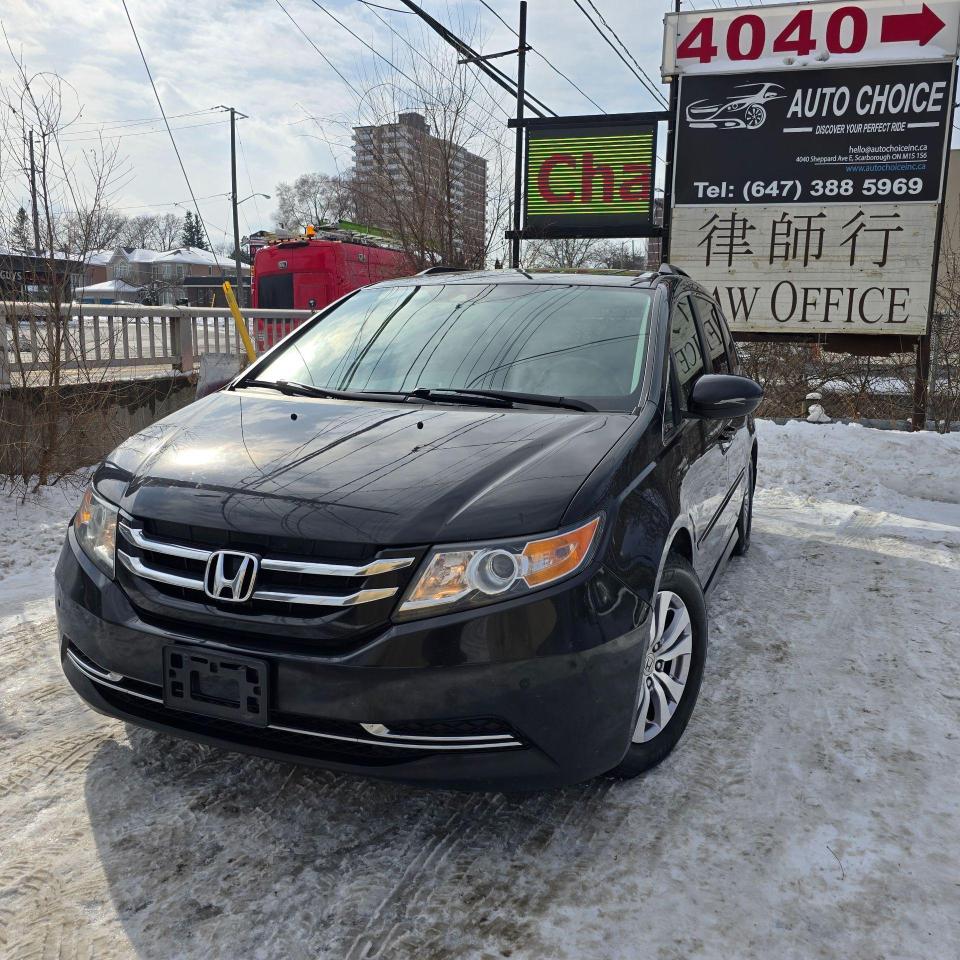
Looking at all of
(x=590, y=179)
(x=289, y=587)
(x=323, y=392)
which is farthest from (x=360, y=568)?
(x=590, y=179)

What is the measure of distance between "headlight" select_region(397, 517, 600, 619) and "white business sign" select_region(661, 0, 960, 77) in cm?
1026

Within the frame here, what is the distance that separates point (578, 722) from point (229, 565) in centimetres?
101

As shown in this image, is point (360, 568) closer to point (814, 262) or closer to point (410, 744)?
point (410, 744)

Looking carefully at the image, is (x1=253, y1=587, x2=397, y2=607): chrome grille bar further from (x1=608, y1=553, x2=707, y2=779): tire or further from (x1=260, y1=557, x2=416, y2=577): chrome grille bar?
(x1=608, y1=553, x2=707, y2=779): tire

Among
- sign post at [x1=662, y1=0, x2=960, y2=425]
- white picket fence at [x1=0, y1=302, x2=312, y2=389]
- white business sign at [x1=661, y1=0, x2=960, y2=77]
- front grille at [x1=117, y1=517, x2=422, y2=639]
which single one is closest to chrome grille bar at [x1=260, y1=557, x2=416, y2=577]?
front grille at [x1=117, y1=517, x2=422, y2=639]

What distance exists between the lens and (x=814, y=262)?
1066 centimetres

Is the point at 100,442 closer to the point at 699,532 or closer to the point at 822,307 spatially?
the point at 699,532

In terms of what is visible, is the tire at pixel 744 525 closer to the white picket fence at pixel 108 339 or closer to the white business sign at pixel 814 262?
the white picket fence at pixel 108 339

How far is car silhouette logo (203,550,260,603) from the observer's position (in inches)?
86.7

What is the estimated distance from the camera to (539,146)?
11.8 m

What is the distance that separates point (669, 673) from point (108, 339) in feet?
19.7

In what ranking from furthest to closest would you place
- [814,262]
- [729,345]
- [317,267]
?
[317,267]
[814,262]
[729,345]

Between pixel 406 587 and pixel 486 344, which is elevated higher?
pixel 486 344

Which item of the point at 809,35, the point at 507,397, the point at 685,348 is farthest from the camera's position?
the point at 809,35
